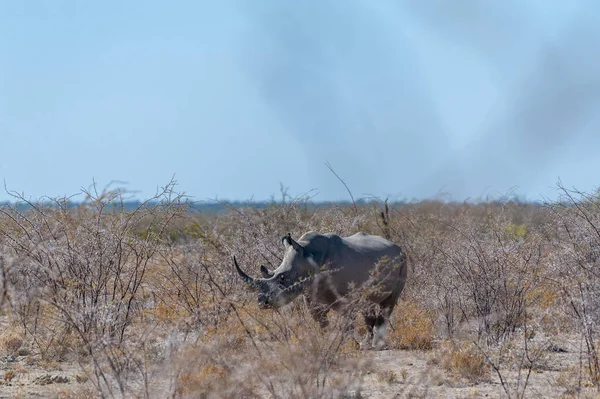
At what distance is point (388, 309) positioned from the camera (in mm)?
12672

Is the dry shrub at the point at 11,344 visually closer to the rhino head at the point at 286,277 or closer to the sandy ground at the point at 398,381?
the sandy ground at the point at 398,381

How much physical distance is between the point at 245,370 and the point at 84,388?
213cm

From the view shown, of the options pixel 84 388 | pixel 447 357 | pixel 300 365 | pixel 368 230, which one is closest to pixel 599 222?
pixel 447 357

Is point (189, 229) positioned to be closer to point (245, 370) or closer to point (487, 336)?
point (487, 336)

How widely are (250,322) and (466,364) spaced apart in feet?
8.35

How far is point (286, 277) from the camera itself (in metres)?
11.4

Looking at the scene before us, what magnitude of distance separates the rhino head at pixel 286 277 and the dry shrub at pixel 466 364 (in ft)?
6.06

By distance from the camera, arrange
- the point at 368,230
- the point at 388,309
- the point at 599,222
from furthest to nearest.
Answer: the point at 368,230
the point at 388,309
the point at 599,222

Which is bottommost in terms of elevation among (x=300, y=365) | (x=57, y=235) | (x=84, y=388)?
(x=84, y=388)

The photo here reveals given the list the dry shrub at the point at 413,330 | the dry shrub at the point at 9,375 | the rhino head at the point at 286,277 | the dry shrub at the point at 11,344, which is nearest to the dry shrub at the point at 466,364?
the dry shrub at the point at 413,330

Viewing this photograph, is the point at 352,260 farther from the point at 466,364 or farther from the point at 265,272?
the point at 466,364

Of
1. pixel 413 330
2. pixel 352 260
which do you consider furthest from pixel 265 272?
pixel 413 330

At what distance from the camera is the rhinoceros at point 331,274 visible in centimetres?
1099

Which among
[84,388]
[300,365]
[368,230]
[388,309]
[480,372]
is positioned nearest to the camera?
[300,365]
